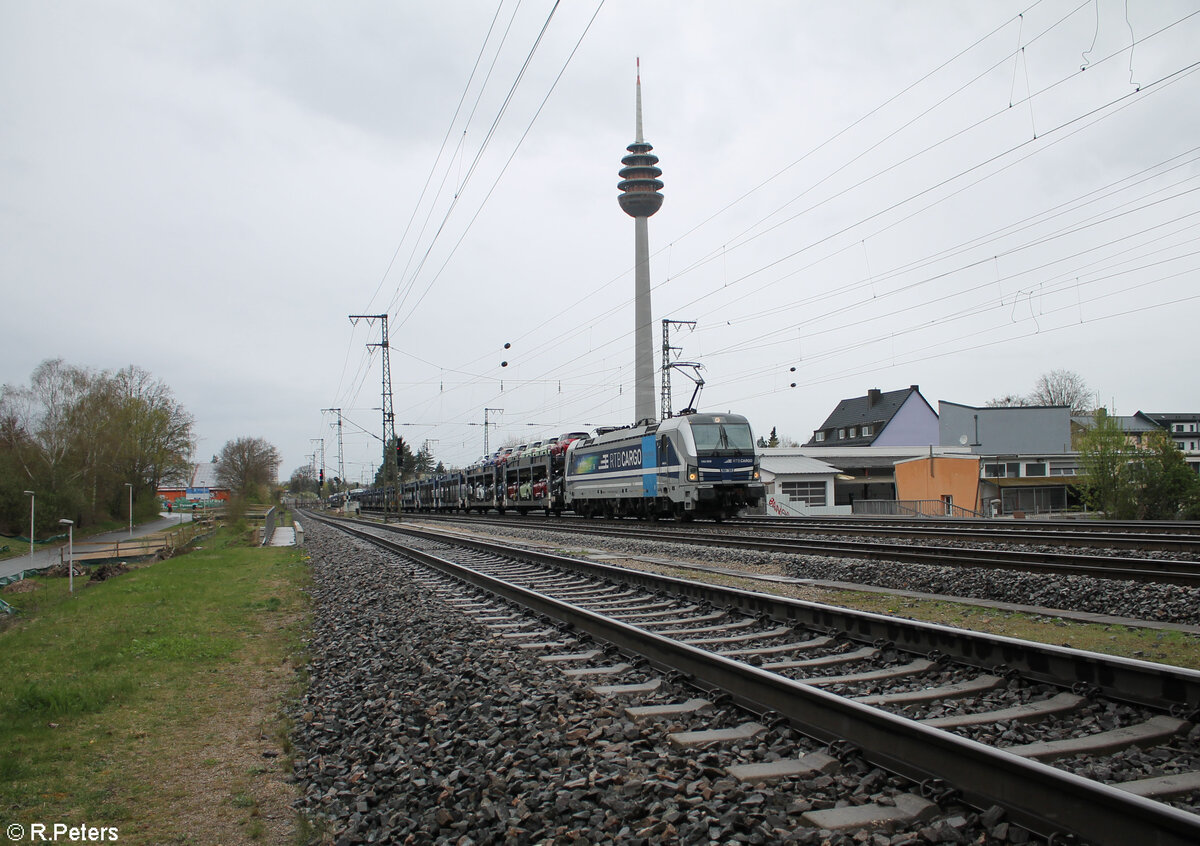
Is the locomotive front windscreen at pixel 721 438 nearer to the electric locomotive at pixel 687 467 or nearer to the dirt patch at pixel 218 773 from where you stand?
the electric locomotive at pixel 687 467

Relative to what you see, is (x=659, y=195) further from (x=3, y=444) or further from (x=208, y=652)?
(x=208, y=652)

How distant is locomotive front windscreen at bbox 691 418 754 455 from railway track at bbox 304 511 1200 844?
48.7 feet

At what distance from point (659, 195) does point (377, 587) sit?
87122 millimetres

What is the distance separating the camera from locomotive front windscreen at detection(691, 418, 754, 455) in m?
22.8

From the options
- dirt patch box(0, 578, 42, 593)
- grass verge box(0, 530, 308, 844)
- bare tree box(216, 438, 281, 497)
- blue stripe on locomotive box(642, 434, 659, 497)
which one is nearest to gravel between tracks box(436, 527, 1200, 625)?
grass verge box(0, 530, 308, 844)

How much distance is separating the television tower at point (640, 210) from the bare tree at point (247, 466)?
42.5 metres

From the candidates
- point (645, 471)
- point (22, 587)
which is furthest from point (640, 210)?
point (22, 587)

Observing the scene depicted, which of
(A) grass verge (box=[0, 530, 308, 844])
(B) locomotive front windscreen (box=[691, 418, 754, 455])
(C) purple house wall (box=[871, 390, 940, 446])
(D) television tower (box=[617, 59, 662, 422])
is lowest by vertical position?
(A) grass verge (box=[0, 530, 308, 844])

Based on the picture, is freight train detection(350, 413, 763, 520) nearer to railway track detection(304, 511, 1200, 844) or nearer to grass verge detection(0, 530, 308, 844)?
grass verge detection(0, 530, 308, 844)

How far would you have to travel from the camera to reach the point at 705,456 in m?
22.6


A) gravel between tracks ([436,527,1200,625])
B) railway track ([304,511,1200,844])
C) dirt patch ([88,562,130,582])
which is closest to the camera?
railway track ([304,511,1200,844])

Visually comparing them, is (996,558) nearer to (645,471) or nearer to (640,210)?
(645,471)

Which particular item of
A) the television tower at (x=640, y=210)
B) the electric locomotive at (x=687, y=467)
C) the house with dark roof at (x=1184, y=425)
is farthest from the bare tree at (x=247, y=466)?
the house with dark roof at (x=1184, y=425)

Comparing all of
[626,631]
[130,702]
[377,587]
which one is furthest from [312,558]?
[626,631]
